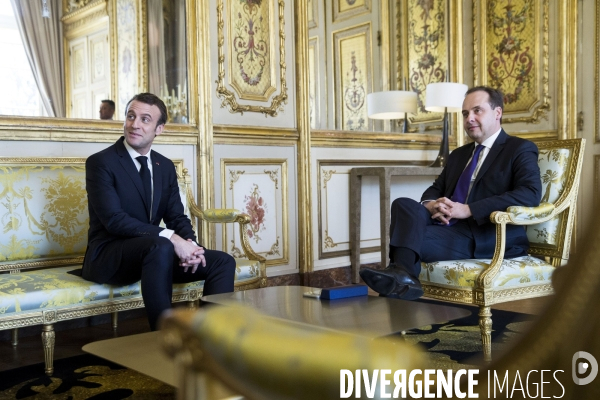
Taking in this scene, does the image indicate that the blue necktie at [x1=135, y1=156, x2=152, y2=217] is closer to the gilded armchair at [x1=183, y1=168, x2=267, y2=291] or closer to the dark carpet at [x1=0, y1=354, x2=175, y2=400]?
the gilded armchair at [x1=183, y1=168, x2=267, y2=291]

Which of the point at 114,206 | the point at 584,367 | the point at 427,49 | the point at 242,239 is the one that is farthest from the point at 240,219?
the point at 427,49

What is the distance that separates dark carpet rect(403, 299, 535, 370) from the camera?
256 cm

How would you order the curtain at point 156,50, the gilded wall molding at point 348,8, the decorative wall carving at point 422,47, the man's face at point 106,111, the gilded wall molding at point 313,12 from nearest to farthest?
the curtain at point 156,50 → the man's face at point 106,111 → the decorative wall carving at point 422,47 → the gilded wall molding at point 348,8 → the gilded wall molding at point 313,12

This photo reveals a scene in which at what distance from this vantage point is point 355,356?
0.69 metres

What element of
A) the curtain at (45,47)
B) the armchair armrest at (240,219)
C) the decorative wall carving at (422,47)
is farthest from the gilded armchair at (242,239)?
the decorative wall carving at (422,47)

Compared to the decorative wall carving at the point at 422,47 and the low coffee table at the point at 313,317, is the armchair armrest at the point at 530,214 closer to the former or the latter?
the low coffee table at the point at 313,317

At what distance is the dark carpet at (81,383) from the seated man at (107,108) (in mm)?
2929

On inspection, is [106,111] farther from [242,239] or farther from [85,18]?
[242,239]

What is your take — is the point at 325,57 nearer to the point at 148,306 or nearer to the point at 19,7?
the point at 19,7

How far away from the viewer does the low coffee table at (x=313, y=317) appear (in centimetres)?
179

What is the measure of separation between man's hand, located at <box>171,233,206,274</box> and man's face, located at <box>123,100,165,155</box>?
18.0 inches

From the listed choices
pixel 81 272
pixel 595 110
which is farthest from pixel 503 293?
pixel 595 110

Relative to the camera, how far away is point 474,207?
275 centimetres

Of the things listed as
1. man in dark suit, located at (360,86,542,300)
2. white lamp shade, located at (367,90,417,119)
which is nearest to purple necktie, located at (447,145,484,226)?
man in dark suit, located at (360,86,542,300)
